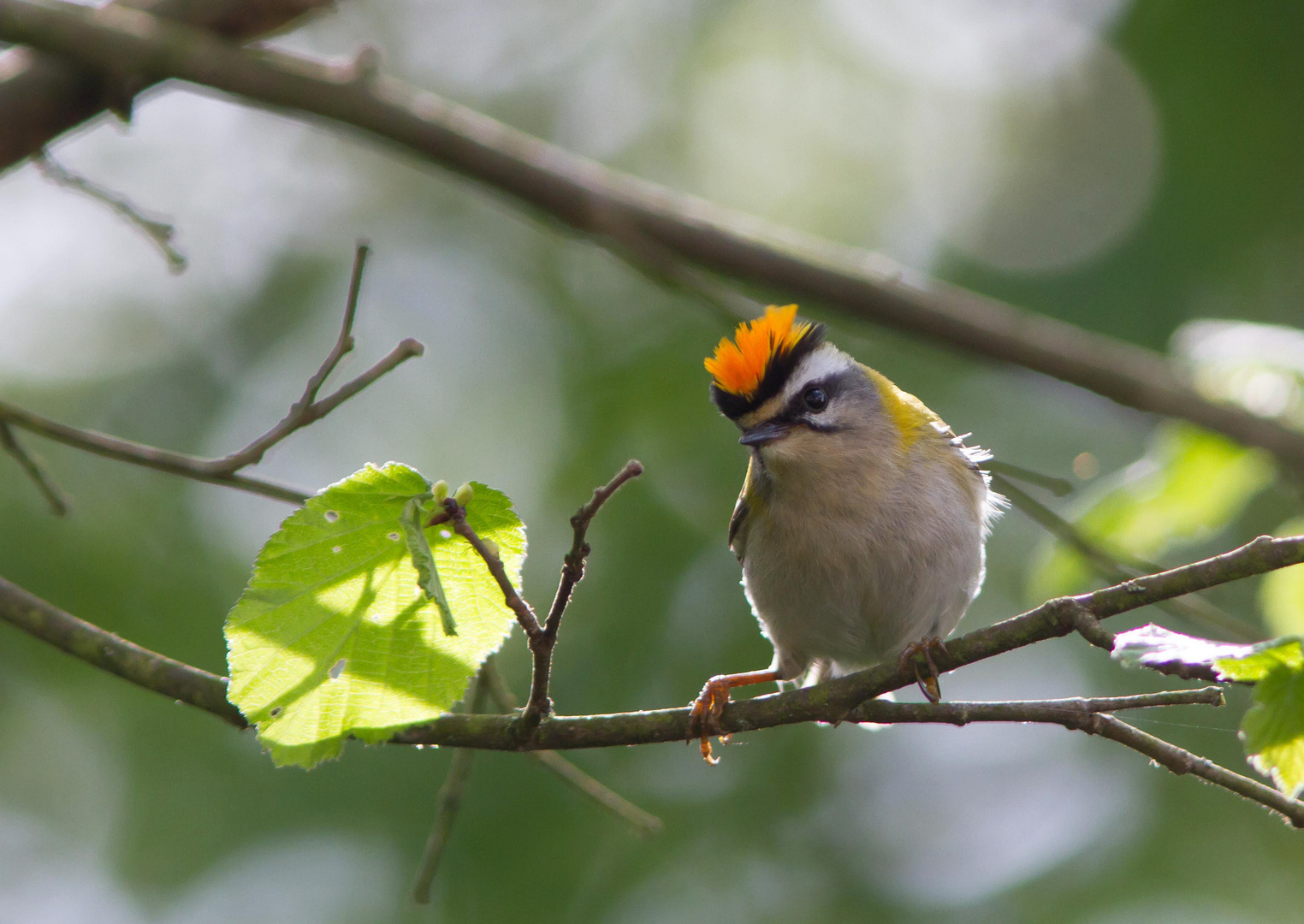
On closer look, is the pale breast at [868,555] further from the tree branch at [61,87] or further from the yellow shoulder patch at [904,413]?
the tree branch at [61,87]

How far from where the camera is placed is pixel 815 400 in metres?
3.42

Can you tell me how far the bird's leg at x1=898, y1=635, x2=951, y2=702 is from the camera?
6.22ft

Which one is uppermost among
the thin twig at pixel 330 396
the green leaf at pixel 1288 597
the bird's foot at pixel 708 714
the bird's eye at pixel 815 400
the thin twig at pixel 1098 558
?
the green leaf at pixel 1288 597

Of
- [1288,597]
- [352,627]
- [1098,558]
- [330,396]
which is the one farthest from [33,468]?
[1288,597]

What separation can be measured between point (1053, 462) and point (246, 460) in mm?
8231

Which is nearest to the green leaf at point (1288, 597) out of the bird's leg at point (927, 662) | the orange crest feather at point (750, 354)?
the bird's leg at point (927, 662)

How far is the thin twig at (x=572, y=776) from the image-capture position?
8.17 ft

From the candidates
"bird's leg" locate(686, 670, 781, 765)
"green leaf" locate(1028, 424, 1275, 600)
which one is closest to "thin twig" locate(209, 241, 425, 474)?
"bird's leg" locate(686, 670, 781, 765)

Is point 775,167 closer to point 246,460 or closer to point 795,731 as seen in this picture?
point 795,731

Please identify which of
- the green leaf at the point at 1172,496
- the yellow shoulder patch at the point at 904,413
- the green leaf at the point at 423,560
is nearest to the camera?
the green leaf at the point at 423,560

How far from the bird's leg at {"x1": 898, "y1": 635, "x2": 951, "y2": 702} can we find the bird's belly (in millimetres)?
432

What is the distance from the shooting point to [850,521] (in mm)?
3199

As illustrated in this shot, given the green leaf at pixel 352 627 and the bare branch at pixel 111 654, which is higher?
the green leaf at pixel 352 627

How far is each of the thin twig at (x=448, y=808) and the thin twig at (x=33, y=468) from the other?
3.51 ft
